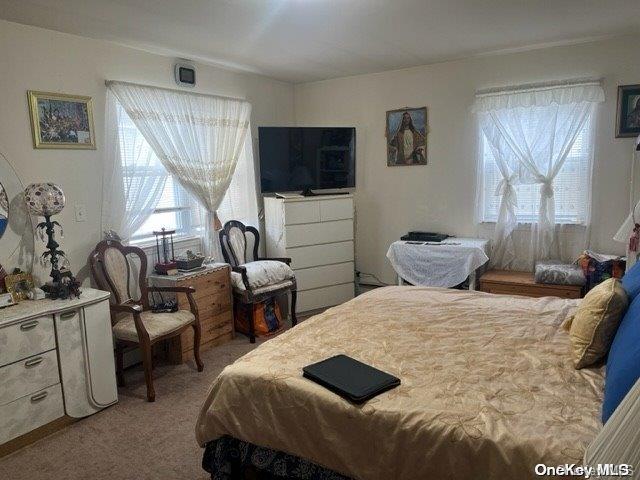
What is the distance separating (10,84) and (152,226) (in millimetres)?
1468

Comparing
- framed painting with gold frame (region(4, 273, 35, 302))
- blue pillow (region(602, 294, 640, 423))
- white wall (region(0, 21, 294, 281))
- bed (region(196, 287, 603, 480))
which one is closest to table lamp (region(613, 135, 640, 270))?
bed (region(196, 287, 603, 480))

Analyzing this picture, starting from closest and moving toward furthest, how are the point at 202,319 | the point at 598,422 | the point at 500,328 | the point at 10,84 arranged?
1. the point at 598,422
2. the point at 500,328
3. the point at 10,84
4. the point at 202,319

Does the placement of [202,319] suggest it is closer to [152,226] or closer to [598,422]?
[152,226]

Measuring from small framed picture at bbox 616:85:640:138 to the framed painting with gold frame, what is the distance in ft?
15.1

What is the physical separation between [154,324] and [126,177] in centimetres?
123

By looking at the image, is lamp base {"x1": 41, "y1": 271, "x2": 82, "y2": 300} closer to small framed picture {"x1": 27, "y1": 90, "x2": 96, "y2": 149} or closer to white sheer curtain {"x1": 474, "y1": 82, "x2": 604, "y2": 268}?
small framed picture {"x1": 27, "y1": 90, "x2": 96, "y2": 149}

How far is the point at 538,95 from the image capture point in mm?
4043

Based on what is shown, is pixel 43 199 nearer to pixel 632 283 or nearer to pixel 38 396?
pixel 38 396

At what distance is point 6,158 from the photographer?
2.90 meters

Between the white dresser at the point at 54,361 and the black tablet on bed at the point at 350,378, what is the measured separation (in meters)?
1.68

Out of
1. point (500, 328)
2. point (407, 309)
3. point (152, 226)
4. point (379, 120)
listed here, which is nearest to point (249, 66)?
point (379, 120)

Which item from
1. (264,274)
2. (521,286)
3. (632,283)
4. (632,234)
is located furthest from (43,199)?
(632,234)

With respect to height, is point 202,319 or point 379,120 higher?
point 379,120

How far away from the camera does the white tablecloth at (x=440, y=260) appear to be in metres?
4.09
